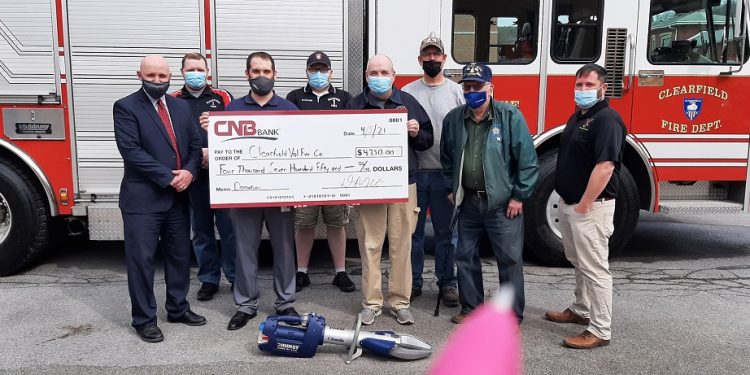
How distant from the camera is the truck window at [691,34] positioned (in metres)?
5.59

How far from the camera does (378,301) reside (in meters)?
4.54

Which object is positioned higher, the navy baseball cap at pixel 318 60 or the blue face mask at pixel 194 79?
the navy baseball cap at pixel 318 60

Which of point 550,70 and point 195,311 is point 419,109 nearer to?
point 550,70

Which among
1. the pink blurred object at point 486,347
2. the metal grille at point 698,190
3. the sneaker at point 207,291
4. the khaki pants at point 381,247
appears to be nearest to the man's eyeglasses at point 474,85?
the khaki pants at point 381,247

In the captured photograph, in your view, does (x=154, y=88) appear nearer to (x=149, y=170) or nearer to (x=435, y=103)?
(x=149, y=170)

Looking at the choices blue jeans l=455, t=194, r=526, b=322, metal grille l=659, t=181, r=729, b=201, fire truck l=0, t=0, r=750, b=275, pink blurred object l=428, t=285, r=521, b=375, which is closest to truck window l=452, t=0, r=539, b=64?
fire truck l=0, t=0, r=750, b=275

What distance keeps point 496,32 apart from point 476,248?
213cm

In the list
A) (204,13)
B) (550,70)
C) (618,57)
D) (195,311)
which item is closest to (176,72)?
(204,13)

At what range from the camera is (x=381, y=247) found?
14.8 feet

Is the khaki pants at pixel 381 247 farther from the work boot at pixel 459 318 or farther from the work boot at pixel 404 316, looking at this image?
the work boot at pixel 459 318

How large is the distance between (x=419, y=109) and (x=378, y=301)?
1.45 m

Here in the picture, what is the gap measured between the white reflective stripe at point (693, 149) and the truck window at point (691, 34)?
73 centimetres

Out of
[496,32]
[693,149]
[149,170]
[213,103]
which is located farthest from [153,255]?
[693,149]

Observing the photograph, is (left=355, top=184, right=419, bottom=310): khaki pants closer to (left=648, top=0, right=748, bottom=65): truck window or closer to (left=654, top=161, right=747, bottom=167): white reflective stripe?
(left=654, top=161, right=747, bottom=167): white reflective stripe
